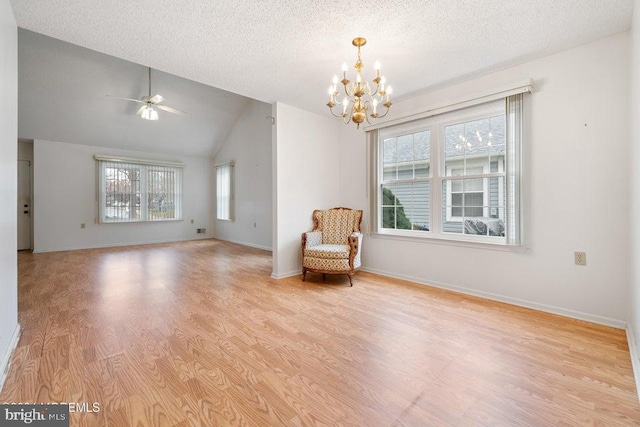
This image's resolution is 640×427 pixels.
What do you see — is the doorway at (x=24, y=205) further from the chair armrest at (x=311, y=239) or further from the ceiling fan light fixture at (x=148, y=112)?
the chair armrest at (x=311, y=239)

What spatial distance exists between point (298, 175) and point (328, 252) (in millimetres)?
1296

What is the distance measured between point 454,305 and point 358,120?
212 centimetres

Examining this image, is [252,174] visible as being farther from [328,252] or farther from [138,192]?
[328,252]

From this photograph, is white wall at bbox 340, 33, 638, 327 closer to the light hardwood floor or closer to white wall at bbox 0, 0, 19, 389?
the light hardwood floor

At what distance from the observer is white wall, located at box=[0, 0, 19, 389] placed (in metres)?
1.77

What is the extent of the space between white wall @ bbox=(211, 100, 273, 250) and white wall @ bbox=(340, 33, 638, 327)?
4.37 metres

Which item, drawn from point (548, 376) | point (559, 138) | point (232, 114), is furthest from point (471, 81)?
point (232, 114)

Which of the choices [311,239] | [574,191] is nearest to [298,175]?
[311,239]

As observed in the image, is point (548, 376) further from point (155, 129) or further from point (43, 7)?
point (155, 129)

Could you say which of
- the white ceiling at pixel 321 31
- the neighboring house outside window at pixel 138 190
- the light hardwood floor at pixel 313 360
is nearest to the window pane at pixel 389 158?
the white ceiling at pixel 321 31

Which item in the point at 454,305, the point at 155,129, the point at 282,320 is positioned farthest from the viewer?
the point at 155,129

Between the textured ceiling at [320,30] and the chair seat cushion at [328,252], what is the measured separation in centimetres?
215

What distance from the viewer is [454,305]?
9.56 feet

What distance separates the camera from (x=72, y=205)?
638 centimetres
